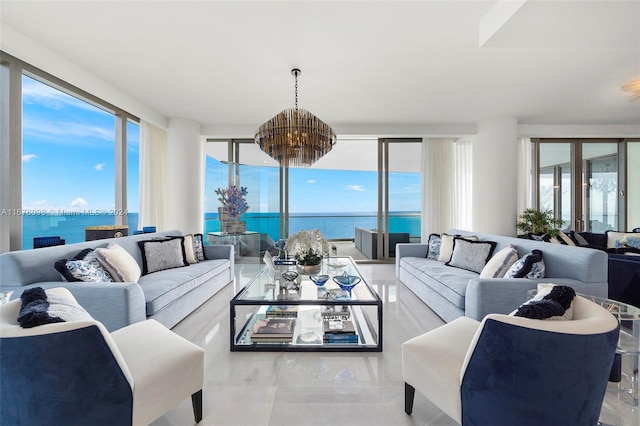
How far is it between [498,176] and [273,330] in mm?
4810

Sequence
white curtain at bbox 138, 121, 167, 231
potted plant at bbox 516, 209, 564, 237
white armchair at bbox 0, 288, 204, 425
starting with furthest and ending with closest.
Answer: potted plant at bbox 516, 209, 564, 237 → white curtain at bbox 138, 121, 167, 231 → white armchair at bbox 0, 288, 204, 425

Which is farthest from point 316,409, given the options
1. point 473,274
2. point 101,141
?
point 101,141

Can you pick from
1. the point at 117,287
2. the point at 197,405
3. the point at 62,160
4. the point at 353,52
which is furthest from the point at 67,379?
the point at 62,160

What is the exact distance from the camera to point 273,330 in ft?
7.22

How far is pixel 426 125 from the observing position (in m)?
5.36

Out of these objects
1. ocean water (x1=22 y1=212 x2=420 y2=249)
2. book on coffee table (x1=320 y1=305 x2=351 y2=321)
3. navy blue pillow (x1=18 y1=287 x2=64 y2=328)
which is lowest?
book on coffee table (x1=320 y1=305 x2=351 y2=321)

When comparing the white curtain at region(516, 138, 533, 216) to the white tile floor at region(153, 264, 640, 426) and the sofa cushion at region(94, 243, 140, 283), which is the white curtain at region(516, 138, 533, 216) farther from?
the sofa cushion at region(94, 243, 140, 283)

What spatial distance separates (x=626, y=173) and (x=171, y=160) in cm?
882

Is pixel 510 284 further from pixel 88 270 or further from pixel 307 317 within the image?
pixel 88 270

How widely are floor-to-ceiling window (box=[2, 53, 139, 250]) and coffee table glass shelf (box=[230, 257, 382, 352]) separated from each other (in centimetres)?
260

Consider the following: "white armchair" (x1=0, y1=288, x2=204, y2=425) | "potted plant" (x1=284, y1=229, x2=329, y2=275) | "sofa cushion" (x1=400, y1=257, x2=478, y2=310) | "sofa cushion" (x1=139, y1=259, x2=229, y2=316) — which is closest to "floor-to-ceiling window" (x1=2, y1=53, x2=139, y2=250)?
"sofa cushion" (x1=139, y1=259, x2=229, y2=316)

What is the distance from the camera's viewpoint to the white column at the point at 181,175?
5.01m

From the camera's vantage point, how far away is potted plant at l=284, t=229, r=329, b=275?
282cm

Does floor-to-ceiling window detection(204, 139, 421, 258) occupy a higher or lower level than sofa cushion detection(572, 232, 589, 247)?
higher
